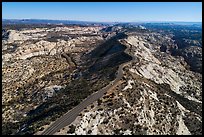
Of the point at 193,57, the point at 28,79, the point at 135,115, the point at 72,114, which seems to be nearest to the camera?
the point at 72,114

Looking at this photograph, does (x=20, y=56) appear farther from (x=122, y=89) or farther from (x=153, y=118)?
(x=153, y=118)

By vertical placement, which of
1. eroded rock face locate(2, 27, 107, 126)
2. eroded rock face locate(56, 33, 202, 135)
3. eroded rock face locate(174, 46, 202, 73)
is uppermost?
eroded rock face locate(56, 33, 202, 135)

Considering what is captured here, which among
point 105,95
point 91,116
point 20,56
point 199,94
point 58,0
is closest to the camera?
point 58,0

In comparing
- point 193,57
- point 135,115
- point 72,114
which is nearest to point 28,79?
point 72,114

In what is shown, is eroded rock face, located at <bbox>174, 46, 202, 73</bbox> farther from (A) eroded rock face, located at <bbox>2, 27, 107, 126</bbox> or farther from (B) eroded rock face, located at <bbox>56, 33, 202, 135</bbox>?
(B) eroded rock face, located at <bbox>56, 33, 202, 135</bbox>

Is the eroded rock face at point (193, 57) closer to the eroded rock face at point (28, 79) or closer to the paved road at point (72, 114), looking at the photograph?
the eroded rock face at point (28, 79)

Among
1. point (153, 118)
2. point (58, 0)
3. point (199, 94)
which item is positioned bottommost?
point (199, 94)

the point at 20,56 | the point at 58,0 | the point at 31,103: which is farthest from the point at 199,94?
the point at 20,56

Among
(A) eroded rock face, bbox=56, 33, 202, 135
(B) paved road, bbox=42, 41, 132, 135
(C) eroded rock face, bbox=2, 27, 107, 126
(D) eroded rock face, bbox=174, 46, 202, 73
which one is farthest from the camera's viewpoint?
(D) eroded rock face, bbox=174, 46, 202, 73

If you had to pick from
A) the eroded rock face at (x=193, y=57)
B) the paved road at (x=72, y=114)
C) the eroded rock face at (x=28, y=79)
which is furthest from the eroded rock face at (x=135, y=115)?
the eroded rock face at (x=193, y=57)

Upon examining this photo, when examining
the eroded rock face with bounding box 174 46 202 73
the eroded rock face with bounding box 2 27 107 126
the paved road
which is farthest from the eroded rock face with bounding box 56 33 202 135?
the eroded rock face with bounding box 174 46 202 73

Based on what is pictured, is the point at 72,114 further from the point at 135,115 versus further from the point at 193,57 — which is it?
the point at 193,57
